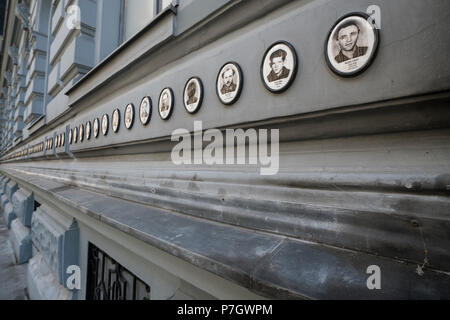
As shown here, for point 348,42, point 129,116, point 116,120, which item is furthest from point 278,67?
point 116,120

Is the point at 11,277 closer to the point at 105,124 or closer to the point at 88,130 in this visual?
the point at 88,130

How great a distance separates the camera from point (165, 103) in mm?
1262

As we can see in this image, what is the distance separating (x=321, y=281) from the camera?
45 cm

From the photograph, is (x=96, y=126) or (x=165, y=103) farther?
(x=96, y=126)

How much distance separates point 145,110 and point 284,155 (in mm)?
1023

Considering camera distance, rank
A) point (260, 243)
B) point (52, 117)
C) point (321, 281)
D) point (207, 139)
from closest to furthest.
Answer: point (321, 281) < point (260, 243) < point (207, 139) < point (52, 117)

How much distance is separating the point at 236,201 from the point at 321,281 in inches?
16.9

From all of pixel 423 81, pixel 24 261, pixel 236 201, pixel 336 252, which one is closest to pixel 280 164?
pixel 236 201

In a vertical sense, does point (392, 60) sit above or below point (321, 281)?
above

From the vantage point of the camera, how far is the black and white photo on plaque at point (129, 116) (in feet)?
5.07

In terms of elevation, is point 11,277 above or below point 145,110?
below

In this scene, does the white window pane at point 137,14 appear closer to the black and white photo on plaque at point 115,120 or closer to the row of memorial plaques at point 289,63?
the black and white photo on plaque at point 115,120

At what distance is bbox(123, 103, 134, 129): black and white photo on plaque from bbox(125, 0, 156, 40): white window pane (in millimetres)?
827
